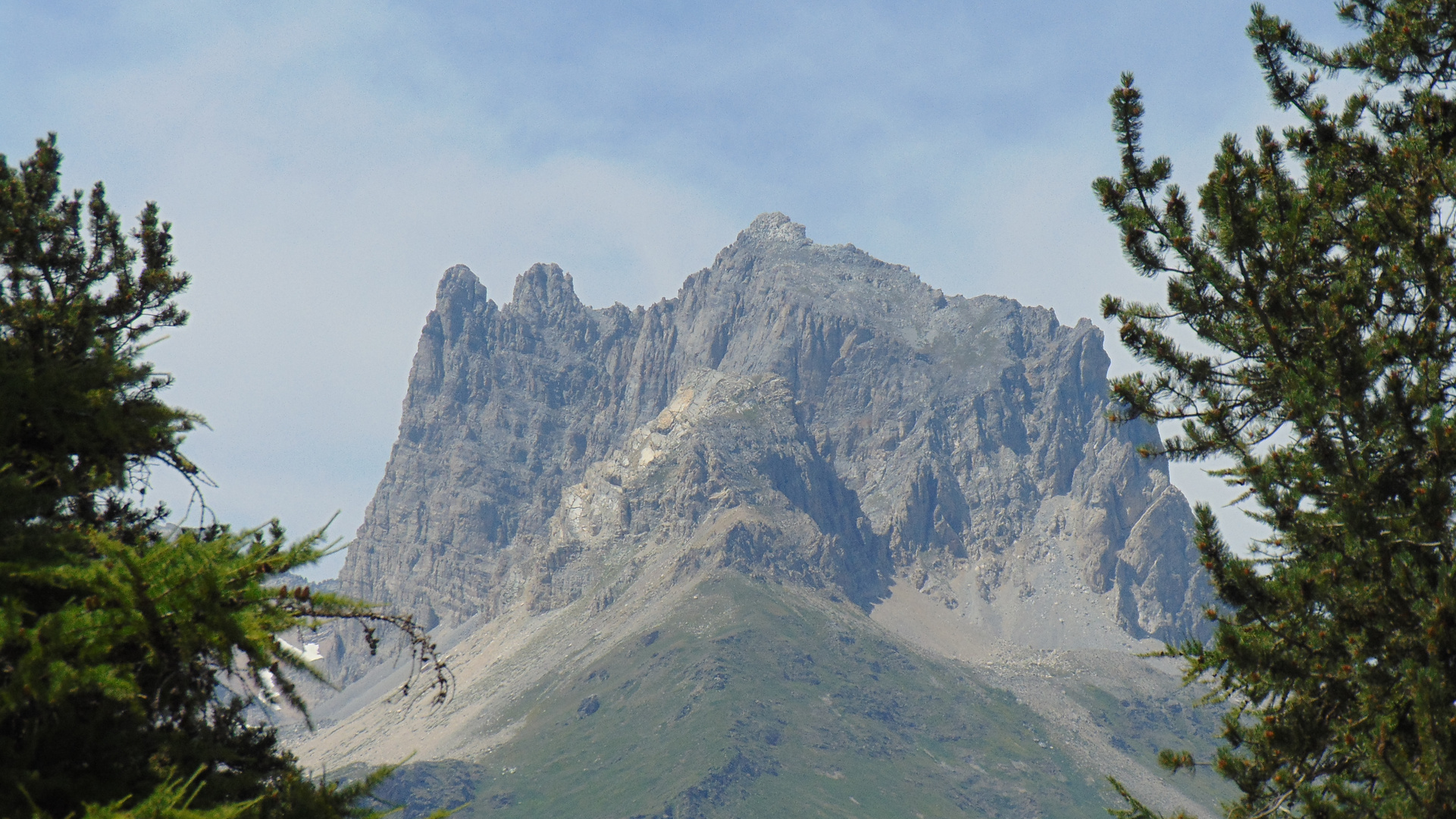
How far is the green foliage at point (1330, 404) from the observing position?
485 inches

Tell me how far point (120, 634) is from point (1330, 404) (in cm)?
1247

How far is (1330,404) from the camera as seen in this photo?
12.9m

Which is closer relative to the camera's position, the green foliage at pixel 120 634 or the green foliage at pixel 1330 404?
the green foliage at pixel 120 634

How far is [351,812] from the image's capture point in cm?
936

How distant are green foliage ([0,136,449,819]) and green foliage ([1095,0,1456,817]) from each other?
9820mm

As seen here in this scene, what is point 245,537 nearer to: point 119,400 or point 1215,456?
point 119,400

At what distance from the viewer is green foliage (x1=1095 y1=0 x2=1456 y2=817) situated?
12328 millimetres

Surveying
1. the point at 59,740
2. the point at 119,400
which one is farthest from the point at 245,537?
the point at 119,400

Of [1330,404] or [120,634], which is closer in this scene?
[120,634]

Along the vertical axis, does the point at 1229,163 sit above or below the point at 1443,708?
above

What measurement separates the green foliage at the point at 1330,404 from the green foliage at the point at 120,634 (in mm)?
9820

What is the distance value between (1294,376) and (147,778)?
12.4 metres

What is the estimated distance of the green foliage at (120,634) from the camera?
7.54m

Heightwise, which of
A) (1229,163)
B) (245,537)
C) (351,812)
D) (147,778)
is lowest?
(351,812)
